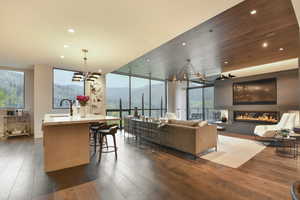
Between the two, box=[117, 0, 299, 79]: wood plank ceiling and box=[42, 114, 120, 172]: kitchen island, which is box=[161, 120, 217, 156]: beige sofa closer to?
box=[42, 114, 120, 172]: kitchen island

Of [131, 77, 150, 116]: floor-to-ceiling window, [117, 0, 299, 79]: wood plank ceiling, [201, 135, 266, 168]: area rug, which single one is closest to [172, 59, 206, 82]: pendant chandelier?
[117, 0, 299, 79]: wood plank ceiling

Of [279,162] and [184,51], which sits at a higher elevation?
[184,51]

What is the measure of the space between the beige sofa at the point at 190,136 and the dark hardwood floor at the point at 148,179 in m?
0.31

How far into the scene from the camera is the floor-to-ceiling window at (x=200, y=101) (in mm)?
8633

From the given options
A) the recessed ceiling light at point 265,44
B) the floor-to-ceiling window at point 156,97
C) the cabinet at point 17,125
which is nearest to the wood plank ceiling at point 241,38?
the recessed ceiling light at point 265,44

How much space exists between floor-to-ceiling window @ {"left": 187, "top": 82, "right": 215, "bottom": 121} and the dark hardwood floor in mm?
5371

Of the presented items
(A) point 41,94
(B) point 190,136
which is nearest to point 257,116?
(B) point 190,136

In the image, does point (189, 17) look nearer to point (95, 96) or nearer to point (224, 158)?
point (224, 158)

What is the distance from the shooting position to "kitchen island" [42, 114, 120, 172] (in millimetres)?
2680

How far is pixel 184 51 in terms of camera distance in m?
4.50

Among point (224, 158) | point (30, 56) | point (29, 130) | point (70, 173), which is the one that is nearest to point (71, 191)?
point (70, 173)

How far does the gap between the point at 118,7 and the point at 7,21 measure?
7.14ft

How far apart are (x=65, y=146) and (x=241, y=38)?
4716 millimetres

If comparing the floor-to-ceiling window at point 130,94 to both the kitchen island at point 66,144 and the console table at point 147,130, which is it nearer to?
the console table at point 147,130
